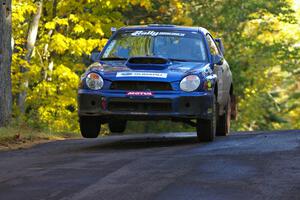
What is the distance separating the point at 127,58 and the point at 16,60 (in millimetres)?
11595

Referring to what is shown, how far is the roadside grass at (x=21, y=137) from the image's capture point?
13336mm

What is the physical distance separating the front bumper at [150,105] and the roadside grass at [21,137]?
1716mm

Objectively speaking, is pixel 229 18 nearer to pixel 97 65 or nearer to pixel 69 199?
pixel 97 65

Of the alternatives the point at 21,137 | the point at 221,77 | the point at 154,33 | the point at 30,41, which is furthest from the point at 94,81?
the point at 30,41

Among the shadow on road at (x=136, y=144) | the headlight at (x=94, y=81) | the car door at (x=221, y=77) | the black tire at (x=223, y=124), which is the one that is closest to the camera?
the headlight at (x=94, y=81)

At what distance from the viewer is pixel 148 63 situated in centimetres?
1207

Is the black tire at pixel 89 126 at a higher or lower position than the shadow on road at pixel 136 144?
higher

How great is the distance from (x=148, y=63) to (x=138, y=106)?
0.69m

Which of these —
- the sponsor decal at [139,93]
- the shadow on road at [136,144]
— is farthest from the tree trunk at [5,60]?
the sponsor decal at [139,93]

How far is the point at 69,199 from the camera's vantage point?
266 inches

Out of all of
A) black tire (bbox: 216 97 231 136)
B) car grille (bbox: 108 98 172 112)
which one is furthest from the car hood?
black tire (bbox: 216 97 231 136)

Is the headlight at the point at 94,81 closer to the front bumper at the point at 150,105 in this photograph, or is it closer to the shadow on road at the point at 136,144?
the front bumper at the point at 150,105

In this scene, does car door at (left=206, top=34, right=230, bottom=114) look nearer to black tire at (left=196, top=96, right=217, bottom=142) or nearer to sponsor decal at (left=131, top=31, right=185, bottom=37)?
sponsor decal at (left=131, top=31, right=185, bottom=37)

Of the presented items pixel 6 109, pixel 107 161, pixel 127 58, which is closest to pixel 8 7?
pixel 6 109
